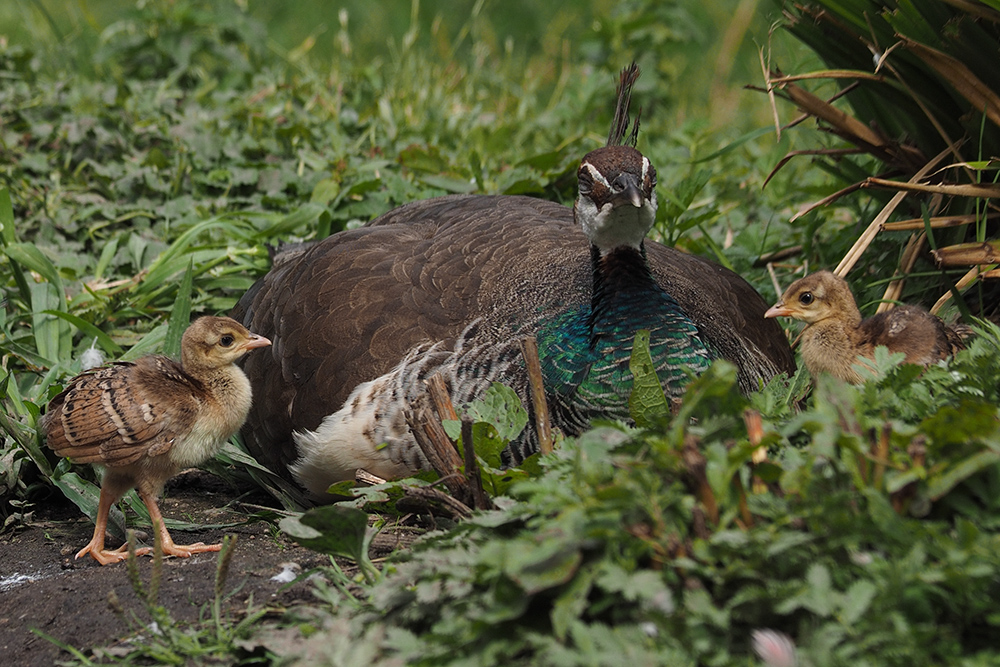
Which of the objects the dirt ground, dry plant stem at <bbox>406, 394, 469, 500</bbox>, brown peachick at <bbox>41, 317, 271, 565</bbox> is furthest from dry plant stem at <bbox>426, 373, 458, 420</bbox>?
brown peachick at <bbox>41, 317, 271, 565</bbox>

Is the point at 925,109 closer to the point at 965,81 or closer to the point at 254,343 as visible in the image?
the point at 965,81

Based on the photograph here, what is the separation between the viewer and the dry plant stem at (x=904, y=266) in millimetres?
3713

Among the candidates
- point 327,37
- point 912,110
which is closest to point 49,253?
point 912,110

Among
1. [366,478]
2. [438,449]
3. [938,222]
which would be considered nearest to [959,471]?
[438,449]

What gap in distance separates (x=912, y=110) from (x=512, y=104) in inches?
141

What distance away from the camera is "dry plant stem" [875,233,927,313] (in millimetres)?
3713

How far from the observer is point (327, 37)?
9.20 metres

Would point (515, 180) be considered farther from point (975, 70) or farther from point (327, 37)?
point (327, 37)

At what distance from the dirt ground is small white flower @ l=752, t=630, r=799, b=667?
114 cm

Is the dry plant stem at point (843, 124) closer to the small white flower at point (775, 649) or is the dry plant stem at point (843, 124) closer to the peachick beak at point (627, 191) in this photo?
the peachick beak at point (627, 191)

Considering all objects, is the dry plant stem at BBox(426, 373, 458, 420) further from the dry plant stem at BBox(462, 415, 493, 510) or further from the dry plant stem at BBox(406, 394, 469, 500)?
the dry plant stem at BBox(462, 415, 493, 510)

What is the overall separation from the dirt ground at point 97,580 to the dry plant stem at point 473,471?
238 millimetres

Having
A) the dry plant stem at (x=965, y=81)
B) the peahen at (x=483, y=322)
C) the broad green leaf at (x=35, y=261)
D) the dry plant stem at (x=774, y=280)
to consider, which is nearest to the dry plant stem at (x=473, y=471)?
the peahen at (x=483, y=322)

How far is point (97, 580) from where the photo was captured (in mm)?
2812
